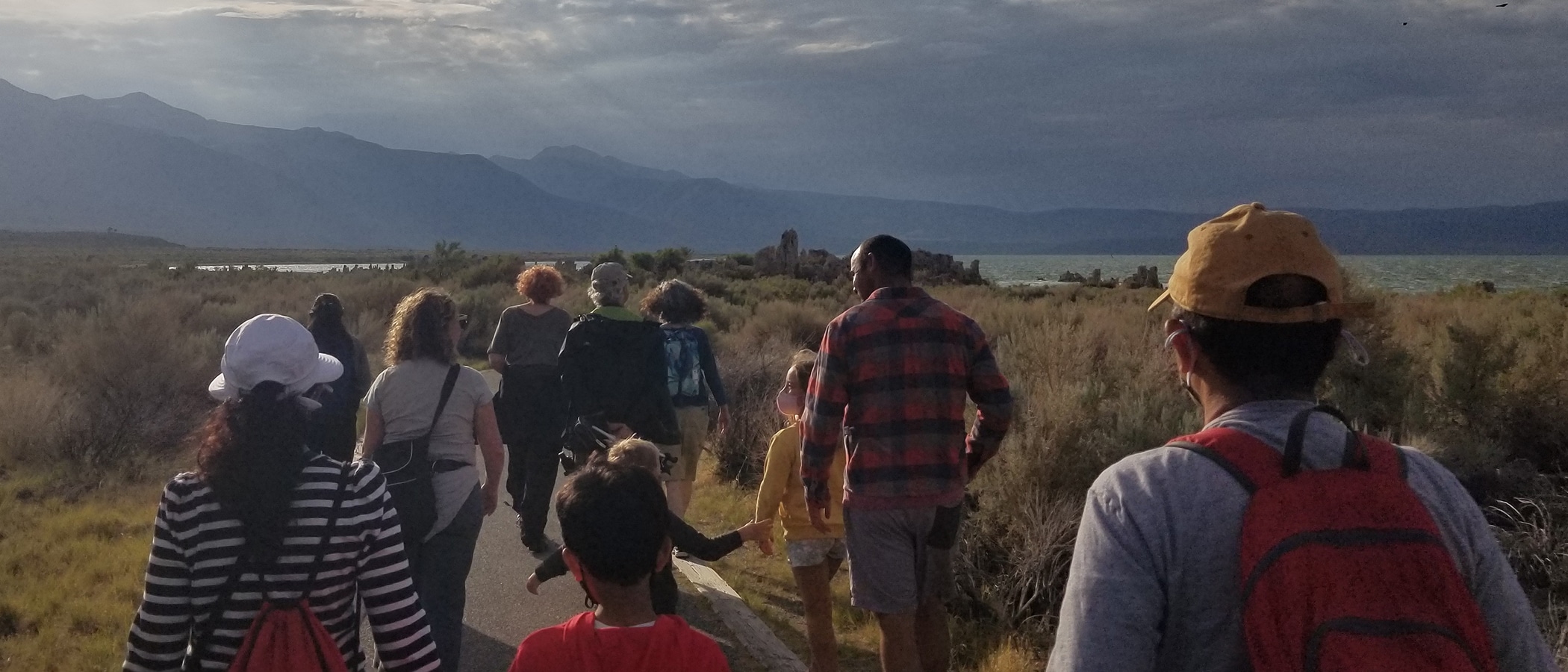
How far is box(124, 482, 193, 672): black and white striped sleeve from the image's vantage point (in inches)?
99.7

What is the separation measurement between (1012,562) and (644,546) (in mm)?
4059

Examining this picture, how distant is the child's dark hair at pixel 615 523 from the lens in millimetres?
2293

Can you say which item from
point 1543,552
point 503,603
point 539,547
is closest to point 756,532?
point 503,603

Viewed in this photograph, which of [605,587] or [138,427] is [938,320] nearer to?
[605,587]

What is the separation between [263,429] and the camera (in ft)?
8.45

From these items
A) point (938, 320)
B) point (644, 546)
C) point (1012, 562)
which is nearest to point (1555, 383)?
point (1012, 562)

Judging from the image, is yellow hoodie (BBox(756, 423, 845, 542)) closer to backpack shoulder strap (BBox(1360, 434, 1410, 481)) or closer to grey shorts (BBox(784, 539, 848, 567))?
grey shorts (BBox(784, 539, 848, 567))

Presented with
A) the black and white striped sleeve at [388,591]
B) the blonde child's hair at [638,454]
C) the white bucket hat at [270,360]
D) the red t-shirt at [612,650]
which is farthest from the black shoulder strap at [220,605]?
the blonde child's hair at [638,454]

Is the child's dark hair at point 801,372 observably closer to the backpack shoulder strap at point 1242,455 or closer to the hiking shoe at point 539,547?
the hiking shoe at point 539,547

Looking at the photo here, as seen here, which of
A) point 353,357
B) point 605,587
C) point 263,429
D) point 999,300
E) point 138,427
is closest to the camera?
point 605,587

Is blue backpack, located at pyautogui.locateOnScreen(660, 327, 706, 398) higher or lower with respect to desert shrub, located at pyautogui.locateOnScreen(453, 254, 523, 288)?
higher

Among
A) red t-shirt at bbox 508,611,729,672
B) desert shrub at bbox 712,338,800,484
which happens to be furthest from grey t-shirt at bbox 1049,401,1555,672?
desert shrub at bbox 712,338,800,484

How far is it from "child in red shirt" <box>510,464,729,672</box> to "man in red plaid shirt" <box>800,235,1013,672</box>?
174 cm

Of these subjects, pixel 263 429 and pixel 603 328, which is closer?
pixel 263 429
